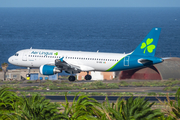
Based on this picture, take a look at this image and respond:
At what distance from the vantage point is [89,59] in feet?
174

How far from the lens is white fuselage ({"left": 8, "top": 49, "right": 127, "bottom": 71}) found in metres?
52.3

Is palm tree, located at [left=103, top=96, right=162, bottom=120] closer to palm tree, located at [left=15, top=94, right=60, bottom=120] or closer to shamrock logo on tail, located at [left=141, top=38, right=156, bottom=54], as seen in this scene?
palm tree, located at [left=15, top=94, right=60, bottom=120]

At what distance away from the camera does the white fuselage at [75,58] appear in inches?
2061

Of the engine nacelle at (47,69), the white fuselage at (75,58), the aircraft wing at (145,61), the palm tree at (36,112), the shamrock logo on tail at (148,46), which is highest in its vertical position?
the shamrock logo on tail at (148,46)

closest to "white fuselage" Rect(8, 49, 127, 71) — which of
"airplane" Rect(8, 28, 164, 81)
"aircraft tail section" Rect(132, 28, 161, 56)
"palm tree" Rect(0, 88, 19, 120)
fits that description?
"airplane" Rect(8, 28, 164, 81)

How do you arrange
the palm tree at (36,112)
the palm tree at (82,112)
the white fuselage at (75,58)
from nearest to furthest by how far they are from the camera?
the palm tree at (36,112) < the palm tree at (82,112) < the white fuselage at (75,58)

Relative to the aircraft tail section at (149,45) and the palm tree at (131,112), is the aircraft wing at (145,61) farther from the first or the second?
the palm tree at (131,112)

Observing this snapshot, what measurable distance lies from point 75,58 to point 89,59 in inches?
84.3

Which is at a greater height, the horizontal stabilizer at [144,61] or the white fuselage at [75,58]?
the white fuselage at [75,58]

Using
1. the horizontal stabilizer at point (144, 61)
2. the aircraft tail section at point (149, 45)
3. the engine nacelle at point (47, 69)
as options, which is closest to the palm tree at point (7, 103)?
the engine nacelle at point (47, 69)

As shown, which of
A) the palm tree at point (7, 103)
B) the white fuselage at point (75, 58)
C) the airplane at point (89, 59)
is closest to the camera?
the palm tree at point (7, 103)

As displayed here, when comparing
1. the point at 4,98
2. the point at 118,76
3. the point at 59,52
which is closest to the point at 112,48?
the point at 118,76

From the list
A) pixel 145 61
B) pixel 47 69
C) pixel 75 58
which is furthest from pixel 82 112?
pixel 75 58

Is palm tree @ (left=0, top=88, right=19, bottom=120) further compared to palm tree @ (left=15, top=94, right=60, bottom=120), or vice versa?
palm tree @ (left=0, top=88, right=19, bottom=120)
